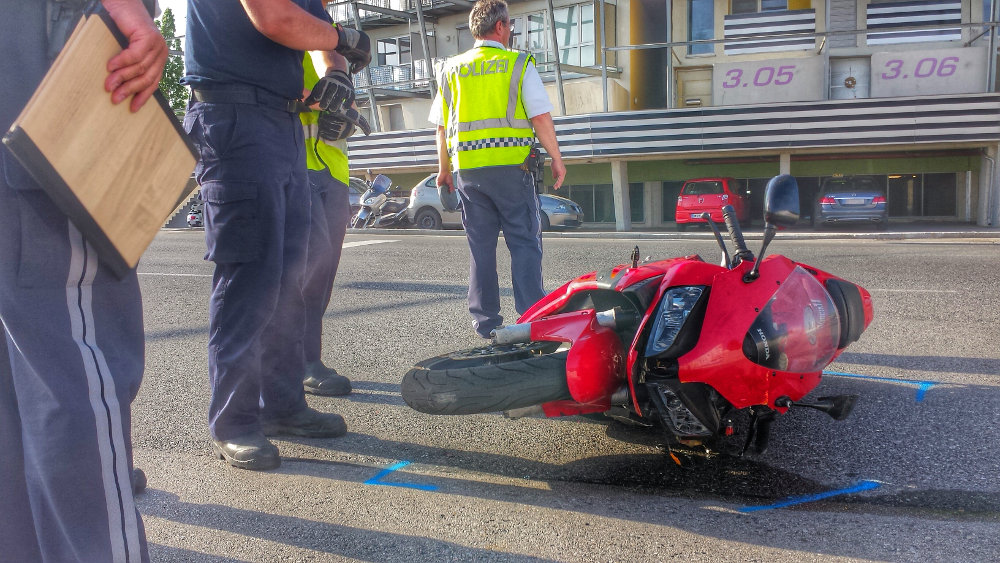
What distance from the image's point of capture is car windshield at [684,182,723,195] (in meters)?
21.6

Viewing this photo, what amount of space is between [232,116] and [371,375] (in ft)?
6.12

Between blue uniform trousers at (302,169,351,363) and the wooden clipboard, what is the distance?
6.17 feet

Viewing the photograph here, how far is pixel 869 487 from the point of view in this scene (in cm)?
262

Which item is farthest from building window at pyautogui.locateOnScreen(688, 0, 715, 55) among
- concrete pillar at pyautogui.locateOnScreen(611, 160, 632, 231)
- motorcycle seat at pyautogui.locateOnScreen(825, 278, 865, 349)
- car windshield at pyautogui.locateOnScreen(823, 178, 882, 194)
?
motorcycle seat at pyautogui.locateOnScreen(825, 278, 865, 349)

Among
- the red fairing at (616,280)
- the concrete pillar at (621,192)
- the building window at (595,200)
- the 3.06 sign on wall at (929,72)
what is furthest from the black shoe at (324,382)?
the 3.06 sign on wall at (929,72)

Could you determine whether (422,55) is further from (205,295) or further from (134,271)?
(134,271)

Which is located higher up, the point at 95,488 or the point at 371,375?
the point at 95,488

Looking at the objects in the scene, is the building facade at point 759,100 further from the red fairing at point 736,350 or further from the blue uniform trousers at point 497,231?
the red fairing at point 736,350

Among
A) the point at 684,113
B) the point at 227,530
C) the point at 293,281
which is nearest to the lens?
the point at 227,530

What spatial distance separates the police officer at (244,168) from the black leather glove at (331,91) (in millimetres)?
102

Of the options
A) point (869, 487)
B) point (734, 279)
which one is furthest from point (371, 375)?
point (869, 487)

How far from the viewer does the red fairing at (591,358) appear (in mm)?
2576

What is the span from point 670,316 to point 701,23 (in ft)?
90.0

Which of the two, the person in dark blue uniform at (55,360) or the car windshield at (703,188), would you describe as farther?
the car windshield at (703,188)
